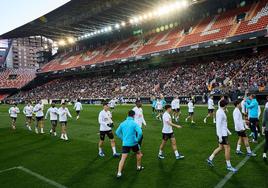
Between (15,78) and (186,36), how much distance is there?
58.4 metres

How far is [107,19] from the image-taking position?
51.7 metres

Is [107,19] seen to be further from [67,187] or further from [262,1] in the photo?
[67,187]

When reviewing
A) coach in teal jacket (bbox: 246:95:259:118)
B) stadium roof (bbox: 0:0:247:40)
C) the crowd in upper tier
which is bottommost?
coach in teal jacket (bbox: 246:95:259:118)

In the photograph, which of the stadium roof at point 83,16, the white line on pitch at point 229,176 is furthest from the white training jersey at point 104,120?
the stadium roof at point 83,16

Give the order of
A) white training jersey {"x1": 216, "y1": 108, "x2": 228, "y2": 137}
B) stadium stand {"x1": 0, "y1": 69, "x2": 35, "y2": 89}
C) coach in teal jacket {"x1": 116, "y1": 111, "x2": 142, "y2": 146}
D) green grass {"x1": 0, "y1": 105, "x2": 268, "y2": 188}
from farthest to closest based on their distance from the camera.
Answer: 1. stadium stand {"x1": 0, "y1": 69, "x2": 35, "y2": 89}
2. white training jersey {"x1": 216, "y1": 108, "x2": 228, "y2": 137}
3. coach in teal jacket {"x1": 116, "y1": 111, "x2": 142, "y2": 146}
4. green grass {"x1": 0, "y1": 105, "x2": 268, "y2": 188}

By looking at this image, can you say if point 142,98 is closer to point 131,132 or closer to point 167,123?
point 167,123

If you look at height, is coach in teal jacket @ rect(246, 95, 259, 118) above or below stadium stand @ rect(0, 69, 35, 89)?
below

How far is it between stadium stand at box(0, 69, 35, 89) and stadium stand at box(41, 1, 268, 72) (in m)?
19.8

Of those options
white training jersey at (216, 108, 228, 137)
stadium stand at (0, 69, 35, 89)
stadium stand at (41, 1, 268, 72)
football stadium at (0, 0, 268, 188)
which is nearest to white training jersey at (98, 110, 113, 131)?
football stadium at (0, 0, 268, 188)

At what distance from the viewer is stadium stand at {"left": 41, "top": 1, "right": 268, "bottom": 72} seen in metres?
35.8

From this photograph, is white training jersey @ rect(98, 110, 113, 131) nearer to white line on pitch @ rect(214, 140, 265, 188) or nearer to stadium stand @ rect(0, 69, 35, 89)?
white line on pitch @ rect(214, 140, 265, 188)

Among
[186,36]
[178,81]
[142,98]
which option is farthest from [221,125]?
[186,36]

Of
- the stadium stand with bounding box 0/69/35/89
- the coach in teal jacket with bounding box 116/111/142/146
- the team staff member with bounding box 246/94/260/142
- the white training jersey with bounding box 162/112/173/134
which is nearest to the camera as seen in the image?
the coach in teal jacket with bounding box 116/111/142/146

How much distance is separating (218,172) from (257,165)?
4.76 ft
